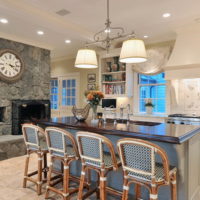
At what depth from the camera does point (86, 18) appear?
3855mm

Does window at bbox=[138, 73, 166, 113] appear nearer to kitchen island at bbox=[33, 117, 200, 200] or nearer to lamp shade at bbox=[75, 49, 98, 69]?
kitchen island at bbox=[33, 117, 200, 200]

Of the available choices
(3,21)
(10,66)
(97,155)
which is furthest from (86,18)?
(97,155)

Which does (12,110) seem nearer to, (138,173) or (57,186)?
(57,186)

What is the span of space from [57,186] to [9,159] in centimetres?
192

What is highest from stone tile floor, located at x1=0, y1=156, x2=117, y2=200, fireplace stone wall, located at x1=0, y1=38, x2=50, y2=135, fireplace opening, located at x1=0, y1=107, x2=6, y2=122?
fireplace stone wall, located at x1=0, y1=38, x2=50, y2=135

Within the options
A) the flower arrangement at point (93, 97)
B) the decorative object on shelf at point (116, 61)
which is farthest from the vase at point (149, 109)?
the flower arrangement at point (93, 97)

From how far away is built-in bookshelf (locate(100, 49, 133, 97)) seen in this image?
5.24 m

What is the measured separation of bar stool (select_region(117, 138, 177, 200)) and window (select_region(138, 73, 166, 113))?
→ 3.37 metres

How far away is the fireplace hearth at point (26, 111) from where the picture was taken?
4902mm

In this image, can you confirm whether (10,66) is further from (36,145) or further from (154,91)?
(154,91)

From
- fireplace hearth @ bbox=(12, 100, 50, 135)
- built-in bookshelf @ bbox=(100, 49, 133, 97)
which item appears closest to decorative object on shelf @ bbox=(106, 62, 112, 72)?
built-in bookshelf @ bbox=(100, 49, 133, 97)

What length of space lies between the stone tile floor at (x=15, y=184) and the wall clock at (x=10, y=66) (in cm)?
209

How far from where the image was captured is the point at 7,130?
484 cm

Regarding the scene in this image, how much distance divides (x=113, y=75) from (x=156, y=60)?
1316 millimetres
